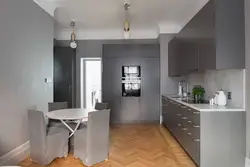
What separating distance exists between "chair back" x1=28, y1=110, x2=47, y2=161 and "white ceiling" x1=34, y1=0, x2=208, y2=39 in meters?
2.27

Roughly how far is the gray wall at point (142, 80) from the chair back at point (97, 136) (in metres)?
3.09

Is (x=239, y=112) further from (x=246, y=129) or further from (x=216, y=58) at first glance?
(x=216, y=58)

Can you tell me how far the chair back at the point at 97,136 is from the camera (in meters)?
2.95

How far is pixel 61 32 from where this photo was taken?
21.9 feet

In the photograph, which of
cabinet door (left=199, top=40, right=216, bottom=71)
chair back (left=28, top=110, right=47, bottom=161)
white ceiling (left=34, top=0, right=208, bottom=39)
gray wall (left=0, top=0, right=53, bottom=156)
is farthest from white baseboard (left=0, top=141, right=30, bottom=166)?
cabinet door (left=199, top=40, right=216, bottom=71)

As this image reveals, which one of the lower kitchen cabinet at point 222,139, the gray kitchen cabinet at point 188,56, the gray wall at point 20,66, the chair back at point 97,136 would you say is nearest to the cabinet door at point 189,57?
the gray kitchen cabinet at point 188,56

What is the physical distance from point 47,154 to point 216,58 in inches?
110

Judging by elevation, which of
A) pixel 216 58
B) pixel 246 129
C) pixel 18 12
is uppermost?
pixel 18 12

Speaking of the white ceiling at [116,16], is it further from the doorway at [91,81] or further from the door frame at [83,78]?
the doorway at [91,81]

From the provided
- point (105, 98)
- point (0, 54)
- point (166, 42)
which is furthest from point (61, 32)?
point (0, 54)

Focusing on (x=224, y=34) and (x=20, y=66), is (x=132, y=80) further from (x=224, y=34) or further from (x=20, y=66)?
(x=224, y=34)

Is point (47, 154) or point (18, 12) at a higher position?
point (18, 12)

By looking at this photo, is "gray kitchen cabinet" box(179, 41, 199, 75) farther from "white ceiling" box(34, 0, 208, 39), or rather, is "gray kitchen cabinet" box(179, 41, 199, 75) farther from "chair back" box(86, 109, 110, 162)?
"chair back" box(86, 109, 110, 162)

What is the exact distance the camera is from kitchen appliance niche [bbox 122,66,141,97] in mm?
6293
